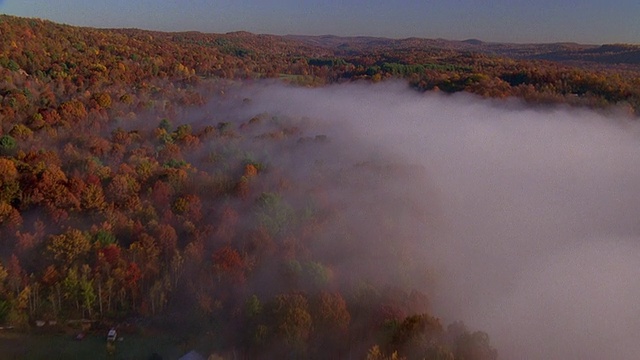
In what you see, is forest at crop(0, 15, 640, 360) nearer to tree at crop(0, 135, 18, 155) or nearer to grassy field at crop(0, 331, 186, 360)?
tree at crop(0, 135, 18, 155)

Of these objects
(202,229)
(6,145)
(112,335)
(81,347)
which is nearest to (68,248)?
(81,347)

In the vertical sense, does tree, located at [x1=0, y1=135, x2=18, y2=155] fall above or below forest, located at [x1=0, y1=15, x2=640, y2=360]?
above

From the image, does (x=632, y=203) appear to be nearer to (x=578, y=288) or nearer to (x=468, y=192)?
(x=468, y=192)

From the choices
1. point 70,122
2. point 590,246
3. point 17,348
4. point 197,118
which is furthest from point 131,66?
point 590,246

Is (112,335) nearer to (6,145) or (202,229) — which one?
(202,229)

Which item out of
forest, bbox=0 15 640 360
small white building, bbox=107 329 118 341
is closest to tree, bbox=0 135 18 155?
forest, bbox=0 15 640 360

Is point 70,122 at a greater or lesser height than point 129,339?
greater

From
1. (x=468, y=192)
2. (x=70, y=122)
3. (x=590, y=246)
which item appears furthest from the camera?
(x=70, y=122)
